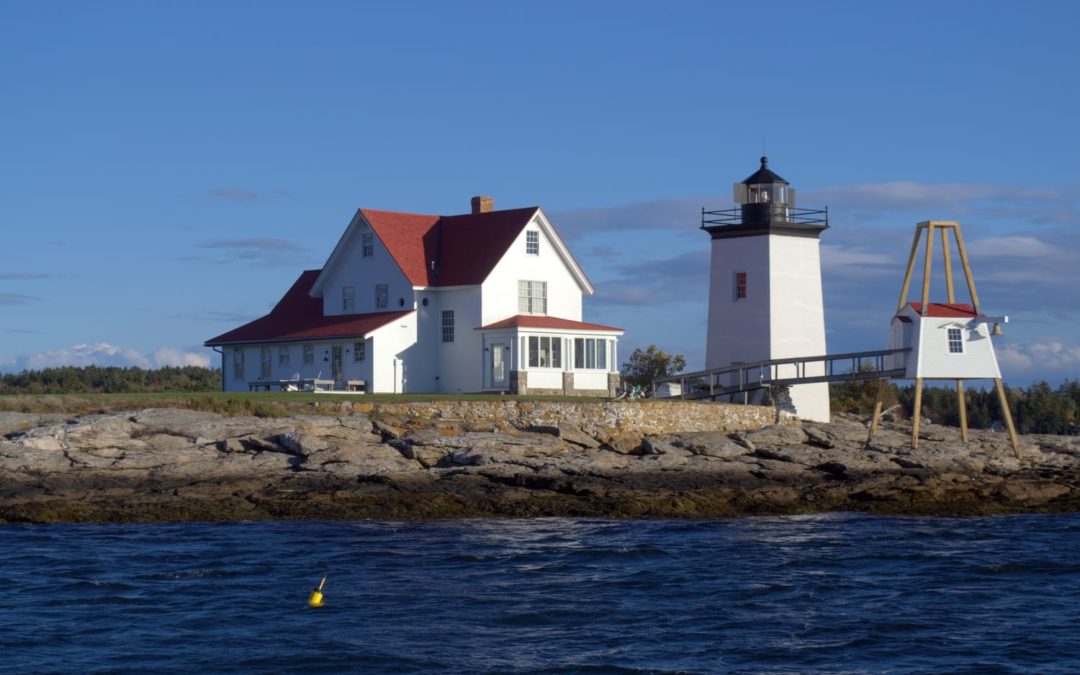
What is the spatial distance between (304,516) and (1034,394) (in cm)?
4068

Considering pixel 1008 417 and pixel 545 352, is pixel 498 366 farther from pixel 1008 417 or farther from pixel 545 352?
pixel 1008 417

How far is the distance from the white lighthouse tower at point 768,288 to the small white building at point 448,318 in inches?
143

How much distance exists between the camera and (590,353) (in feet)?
129

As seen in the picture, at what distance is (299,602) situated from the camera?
16.7 meters

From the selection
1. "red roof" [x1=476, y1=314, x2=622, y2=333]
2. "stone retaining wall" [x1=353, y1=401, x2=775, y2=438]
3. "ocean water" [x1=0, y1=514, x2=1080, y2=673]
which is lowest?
"ocean water" [x1=0, y1=514, x2=1080, y2=673]

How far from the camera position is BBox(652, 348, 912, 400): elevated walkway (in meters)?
35.3

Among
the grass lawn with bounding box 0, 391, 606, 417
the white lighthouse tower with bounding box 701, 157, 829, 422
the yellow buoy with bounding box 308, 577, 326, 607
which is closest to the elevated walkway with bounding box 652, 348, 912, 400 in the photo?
the white lighthouse tower with bounding box 701, 157, 829, 422

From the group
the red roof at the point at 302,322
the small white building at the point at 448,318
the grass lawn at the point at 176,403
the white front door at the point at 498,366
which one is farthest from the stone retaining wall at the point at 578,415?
the red roof at the point at 302,322

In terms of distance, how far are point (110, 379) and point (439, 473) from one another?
2882 cm

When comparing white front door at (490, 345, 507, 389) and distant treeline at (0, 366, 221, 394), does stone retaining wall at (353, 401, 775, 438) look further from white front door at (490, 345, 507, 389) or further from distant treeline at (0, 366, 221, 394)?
distant treeline at (0, 366, 221, 394)

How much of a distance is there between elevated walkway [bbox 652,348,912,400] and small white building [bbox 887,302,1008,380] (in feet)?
8.18

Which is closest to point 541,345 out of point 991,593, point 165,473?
point 165,473

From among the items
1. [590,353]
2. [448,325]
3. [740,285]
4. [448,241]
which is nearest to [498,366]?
[448,325]

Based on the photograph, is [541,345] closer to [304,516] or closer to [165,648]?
[304,516]
